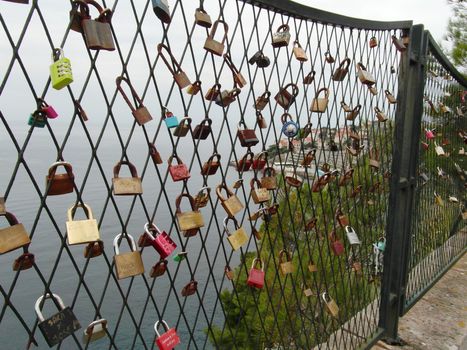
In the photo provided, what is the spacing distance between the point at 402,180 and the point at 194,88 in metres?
1.63

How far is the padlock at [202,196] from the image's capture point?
127 centimetres

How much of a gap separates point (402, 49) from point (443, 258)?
2.45 meters

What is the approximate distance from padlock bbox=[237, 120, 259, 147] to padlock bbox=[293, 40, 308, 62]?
378 mm

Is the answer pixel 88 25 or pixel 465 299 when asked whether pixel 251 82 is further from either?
pixel 465 299

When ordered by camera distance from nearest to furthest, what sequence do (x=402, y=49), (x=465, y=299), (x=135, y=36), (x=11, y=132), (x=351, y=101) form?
(x=11, y=132) < (x=135, y=36) < (x=351, y=101) < (x=402, y=49) < (x=465, y=299)

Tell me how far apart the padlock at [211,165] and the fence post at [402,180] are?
1.41 metres

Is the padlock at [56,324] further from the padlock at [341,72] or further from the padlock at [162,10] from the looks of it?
the padlock at [341,72]

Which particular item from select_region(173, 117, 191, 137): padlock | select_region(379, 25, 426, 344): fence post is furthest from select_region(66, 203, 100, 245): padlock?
select_region(379, 25, 426, 344): fence post

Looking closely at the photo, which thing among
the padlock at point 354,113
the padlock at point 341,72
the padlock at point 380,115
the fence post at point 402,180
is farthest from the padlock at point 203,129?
the fence post at point 402,180

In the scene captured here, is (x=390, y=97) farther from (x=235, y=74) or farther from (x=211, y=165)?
(x=211, y=165)

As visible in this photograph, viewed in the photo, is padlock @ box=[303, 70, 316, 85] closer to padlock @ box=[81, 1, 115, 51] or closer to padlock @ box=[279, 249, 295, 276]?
padlock @ box=[279, 249, 295, 276]

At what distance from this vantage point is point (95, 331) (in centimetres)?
104

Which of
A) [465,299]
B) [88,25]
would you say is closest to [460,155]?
[465,299]

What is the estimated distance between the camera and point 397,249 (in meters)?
2.41
